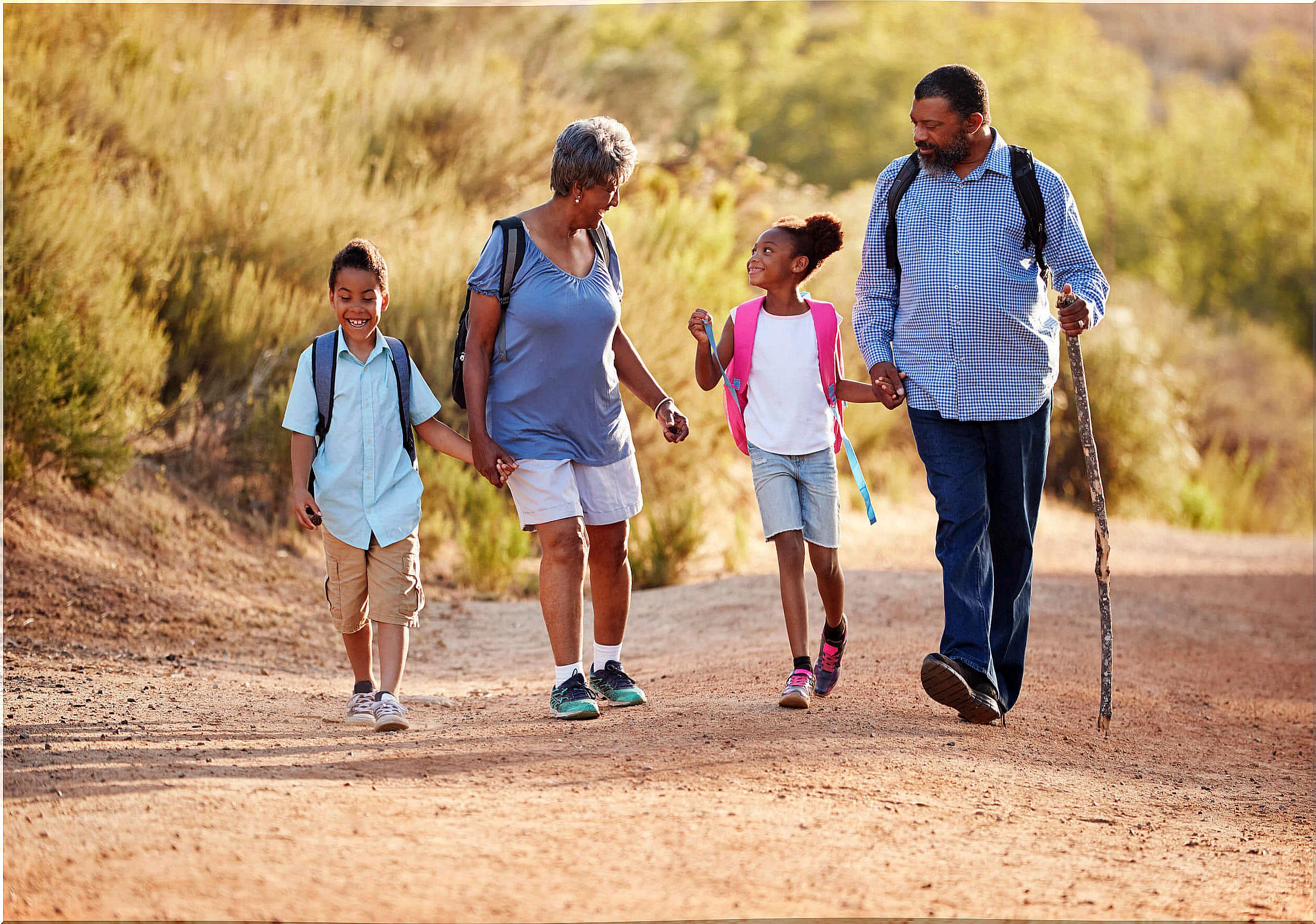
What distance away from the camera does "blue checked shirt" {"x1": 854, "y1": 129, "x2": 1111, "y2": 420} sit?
476 centimetres

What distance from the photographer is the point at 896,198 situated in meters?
4.93

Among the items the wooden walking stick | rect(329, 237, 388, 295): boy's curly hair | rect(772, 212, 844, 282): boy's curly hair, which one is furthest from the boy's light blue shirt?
the wooden walking stick

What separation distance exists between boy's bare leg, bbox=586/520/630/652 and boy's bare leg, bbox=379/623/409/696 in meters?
0.72

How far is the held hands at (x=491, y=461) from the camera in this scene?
14.9 ft

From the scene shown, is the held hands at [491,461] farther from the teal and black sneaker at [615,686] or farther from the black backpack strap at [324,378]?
the teal and black sneaker at [615,686]

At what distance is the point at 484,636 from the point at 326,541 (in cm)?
317

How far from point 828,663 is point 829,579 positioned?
0.40 metres

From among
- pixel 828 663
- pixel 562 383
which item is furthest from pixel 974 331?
pixel 562 383

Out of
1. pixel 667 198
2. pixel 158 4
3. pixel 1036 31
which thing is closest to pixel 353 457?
pixel 667 198

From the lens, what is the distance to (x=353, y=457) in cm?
468

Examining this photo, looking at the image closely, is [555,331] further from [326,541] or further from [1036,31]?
[1036,31]

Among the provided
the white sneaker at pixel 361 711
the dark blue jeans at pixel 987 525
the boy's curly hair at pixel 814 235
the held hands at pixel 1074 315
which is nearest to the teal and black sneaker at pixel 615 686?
the white sneaker at pixel 361 711

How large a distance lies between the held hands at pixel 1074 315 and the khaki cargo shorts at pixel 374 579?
97.1 inches

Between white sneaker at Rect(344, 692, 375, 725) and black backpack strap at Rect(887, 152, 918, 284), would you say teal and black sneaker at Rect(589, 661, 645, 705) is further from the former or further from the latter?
black backpack strap at Rect(887, 152, 918, 284)
